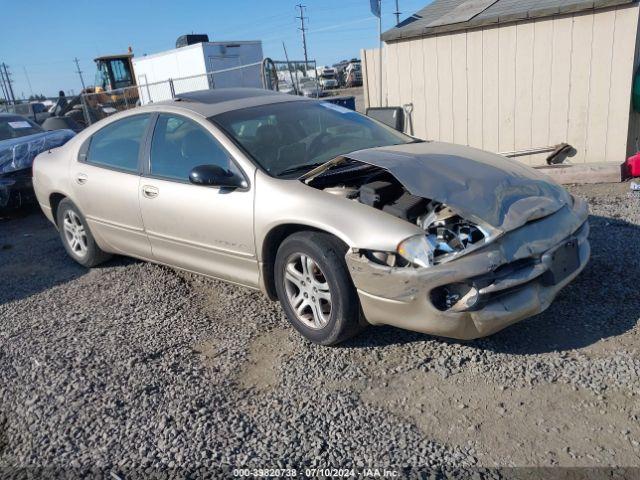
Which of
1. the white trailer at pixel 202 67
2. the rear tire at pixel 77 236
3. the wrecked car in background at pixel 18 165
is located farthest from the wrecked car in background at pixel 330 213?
the white trailer at pixel 202 67

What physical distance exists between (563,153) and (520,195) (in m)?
4.87

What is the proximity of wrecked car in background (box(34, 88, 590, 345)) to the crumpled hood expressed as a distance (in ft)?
0.04

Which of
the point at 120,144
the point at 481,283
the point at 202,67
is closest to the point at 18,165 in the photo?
the point at 120,144

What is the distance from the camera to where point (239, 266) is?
3781mm

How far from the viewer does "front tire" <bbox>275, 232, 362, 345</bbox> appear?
124 inches

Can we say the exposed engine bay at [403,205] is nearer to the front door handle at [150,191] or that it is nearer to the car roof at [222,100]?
the car roof at [222,100]

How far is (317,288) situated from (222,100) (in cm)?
Result: 194

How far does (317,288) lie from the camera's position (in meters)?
3.31

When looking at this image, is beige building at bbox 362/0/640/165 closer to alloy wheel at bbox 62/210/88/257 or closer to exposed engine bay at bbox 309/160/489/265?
exposed engine bay at bbox 309/160/489/265

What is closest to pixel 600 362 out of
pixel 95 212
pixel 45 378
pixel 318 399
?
pixel 318 399

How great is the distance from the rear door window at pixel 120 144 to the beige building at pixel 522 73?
530 cm

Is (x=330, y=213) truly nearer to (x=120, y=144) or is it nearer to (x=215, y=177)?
(x=215, y=177)

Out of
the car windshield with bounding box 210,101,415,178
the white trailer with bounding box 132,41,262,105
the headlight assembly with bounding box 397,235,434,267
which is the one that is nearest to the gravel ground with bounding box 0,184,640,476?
the headlight assembly with bounding box 397,235,434,267

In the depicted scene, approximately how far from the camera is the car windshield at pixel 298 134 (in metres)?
3.81
